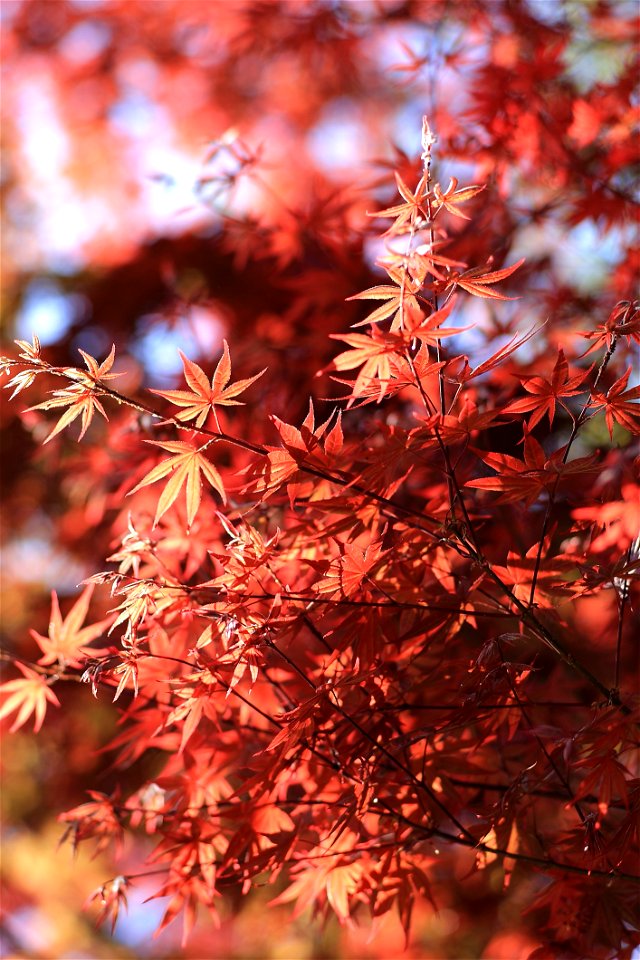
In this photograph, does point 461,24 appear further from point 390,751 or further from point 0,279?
point 0,279

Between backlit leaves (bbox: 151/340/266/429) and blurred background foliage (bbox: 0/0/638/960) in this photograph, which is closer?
backlit leaves (bbox: 151/340/266/429)

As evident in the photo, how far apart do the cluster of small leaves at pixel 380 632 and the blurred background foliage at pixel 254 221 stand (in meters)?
0.52

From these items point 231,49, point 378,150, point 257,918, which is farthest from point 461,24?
point 257,918

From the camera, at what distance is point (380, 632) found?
2.73 feet

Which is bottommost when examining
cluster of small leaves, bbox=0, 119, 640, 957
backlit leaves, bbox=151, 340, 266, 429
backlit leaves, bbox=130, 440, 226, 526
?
cluster of small leaves, bbox=0, 119, 640, 957

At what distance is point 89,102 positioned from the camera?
10.7ft

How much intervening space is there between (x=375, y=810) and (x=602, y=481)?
54 centimetres

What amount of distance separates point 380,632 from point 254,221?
3.59 ft

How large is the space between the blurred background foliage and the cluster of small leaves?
519mm

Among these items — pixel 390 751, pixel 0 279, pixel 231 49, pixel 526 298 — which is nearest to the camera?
pixel 390 751

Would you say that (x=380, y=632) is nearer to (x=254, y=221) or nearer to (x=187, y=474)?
(x=187, y=474)

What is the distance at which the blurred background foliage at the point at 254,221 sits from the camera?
1557 mm

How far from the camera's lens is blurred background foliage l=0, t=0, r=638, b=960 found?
5.11ft

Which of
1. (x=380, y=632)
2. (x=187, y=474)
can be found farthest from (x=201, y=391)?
(x=380, y=632)
